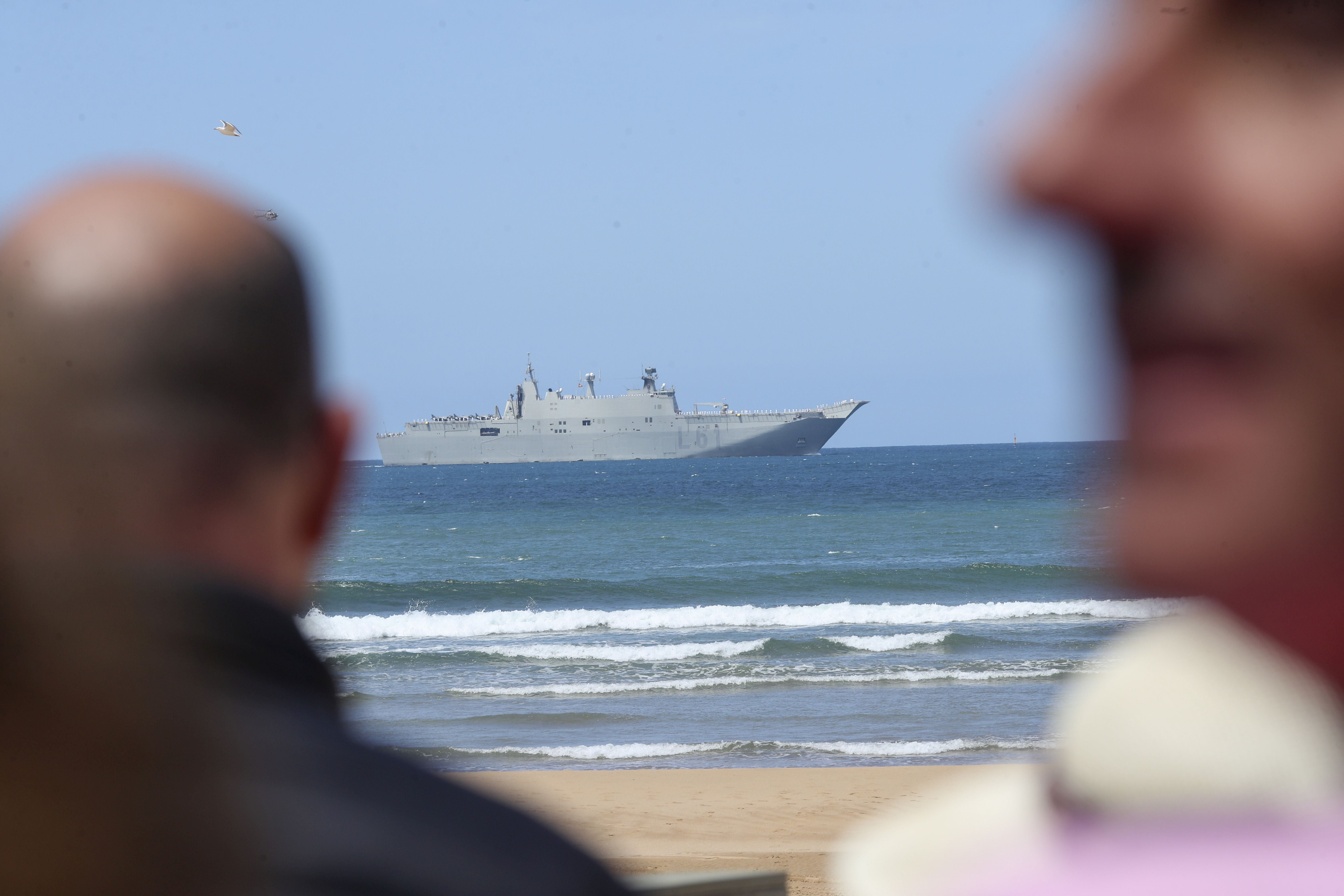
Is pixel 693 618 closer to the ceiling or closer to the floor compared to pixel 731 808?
closer to the floor

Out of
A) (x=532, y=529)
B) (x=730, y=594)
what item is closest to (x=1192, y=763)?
(x=730, y=594)

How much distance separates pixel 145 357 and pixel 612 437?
255ft

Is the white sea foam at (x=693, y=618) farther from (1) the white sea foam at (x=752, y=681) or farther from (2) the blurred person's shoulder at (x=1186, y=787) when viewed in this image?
(2) the blurred person's shoulder at (x=1186, y=787)

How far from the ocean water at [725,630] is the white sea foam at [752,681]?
5 centimetres

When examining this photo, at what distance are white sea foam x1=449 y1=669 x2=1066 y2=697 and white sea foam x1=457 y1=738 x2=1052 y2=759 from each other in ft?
8.22

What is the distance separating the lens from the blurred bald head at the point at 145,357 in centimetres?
35

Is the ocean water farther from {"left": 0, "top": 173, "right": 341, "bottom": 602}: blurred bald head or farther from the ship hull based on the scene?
the ship hull

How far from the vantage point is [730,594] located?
22.6m

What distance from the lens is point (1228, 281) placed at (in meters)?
0.22

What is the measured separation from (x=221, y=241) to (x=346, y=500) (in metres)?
0.10

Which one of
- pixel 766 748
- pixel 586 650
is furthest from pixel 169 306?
pixel 586 650

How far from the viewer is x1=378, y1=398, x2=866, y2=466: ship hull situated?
75.5 meters

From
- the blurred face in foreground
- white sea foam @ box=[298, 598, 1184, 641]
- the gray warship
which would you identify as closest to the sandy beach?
the blurred face in foreground

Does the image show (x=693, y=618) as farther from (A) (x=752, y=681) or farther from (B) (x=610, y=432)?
(B) (x=610, y=432)
